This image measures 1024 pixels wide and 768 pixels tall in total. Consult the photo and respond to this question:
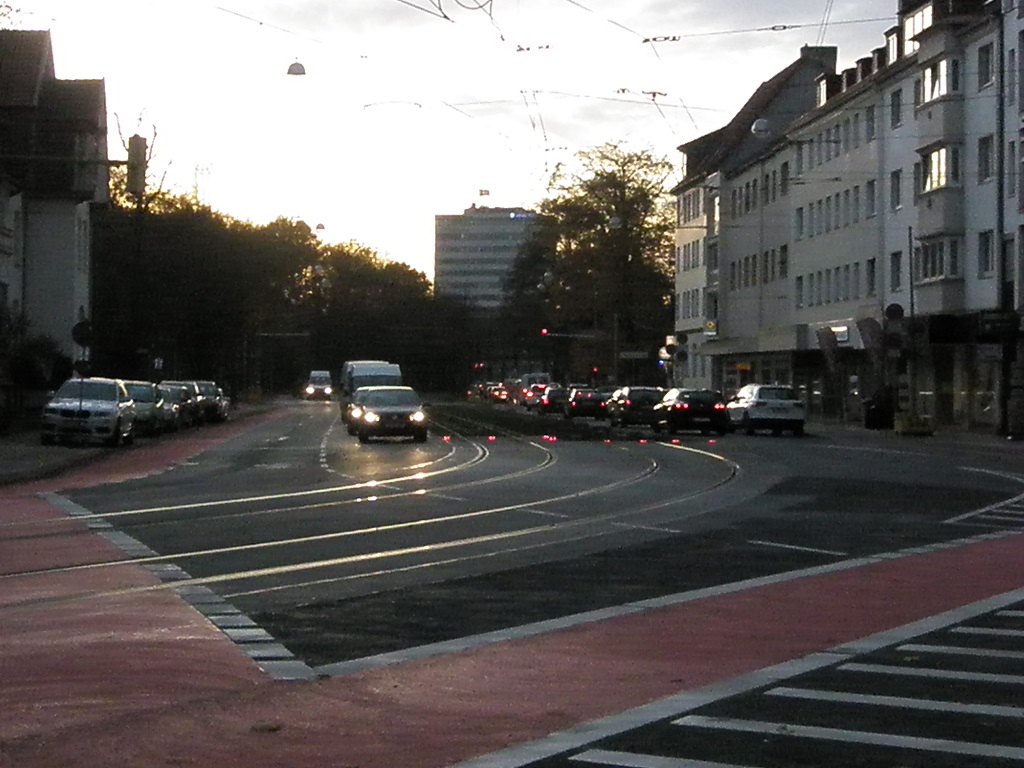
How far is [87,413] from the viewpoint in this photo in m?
43.7

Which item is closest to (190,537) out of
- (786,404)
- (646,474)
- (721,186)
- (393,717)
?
(393,717)

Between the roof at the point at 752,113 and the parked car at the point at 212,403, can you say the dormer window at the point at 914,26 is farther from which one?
the parked car at the point at 212,403

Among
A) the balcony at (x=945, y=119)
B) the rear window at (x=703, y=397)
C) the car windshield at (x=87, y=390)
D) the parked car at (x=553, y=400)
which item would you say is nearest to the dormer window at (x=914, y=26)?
the balcony at (x=945, y=119)

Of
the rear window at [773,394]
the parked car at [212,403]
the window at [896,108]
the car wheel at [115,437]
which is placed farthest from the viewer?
the parked car at [212,403]

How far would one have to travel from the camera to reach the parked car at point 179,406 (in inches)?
2356

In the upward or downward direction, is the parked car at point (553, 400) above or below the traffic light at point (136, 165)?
below

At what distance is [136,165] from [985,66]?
33.7 m

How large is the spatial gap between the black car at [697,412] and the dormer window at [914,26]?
14054 mm

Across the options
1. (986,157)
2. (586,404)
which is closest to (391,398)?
(986,157)

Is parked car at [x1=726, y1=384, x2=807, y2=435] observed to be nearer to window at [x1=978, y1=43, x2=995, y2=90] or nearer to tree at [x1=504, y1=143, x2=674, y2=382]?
window at [x1=978, y1=43, x2=995, y2=90]

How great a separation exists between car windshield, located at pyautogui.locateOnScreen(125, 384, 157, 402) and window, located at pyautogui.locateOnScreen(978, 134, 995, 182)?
86.2 ft

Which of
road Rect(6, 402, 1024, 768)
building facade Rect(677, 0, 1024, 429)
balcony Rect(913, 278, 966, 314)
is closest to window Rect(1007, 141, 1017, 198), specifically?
building facade Rect(677, 0, 1024, 429)

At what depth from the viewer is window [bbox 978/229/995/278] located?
56.2m

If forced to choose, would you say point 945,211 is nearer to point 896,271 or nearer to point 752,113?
point 896,271
